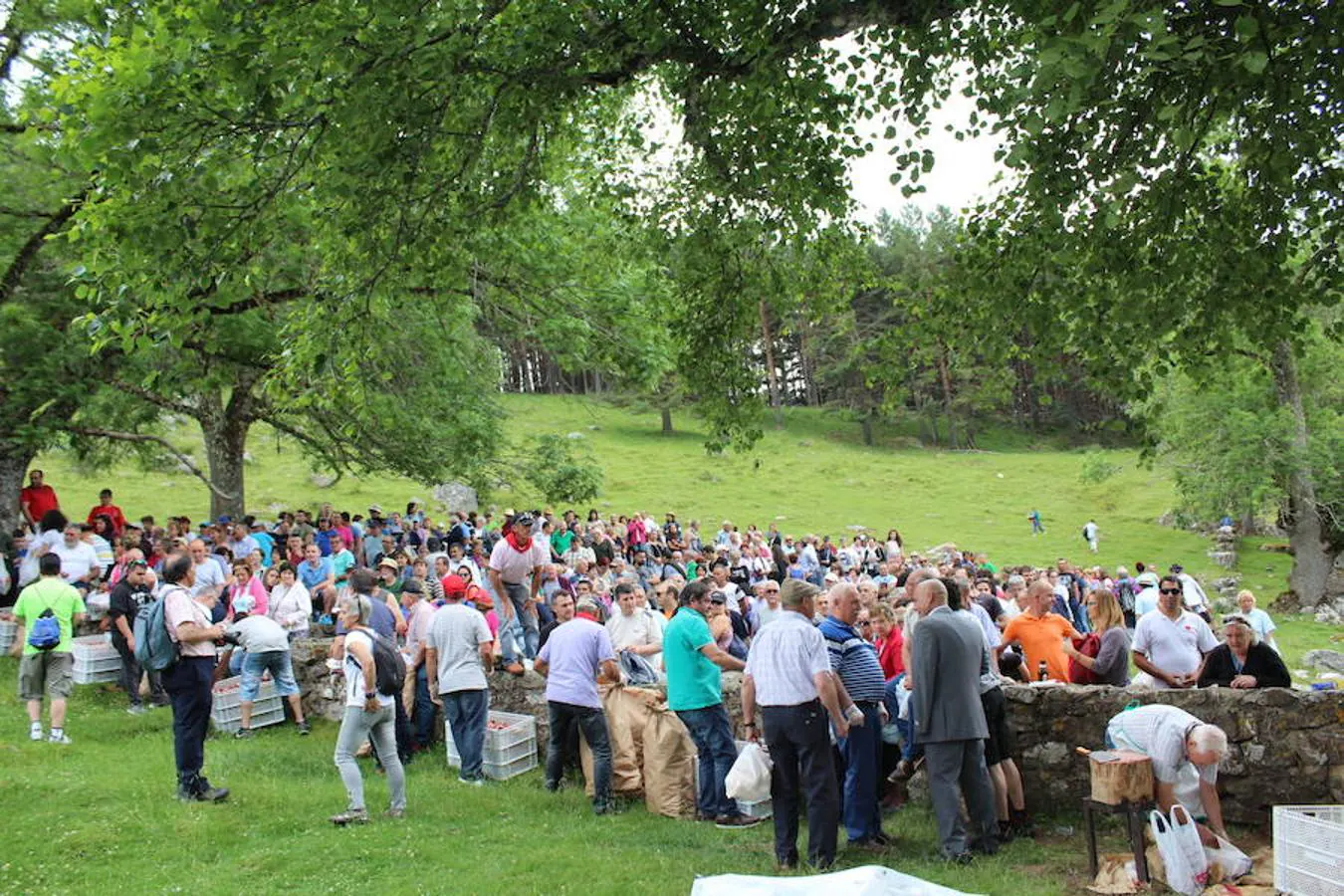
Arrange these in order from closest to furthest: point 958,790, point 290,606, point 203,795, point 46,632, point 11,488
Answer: point 958,790, point 203,795, point 46,632, point 290,606, point 11,488

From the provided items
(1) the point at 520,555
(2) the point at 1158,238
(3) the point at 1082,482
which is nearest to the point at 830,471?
(3) the point at 1082,482

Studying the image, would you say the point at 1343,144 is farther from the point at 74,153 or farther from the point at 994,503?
the point at 994,503

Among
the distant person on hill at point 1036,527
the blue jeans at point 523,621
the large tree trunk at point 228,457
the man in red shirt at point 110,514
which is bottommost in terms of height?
→ the distant person on hill at point 1036,527

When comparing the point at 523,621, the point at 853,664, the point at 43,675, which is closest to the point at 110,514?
the point at 43,675

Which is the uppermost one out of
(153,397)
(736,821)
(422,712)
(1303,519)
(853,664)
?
(153,397)

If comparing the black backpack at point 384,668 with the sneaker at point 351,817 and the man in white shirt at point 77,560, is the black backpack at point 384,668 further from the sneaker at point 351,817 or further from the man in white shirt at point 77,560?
the man in white shirt at point 77,560

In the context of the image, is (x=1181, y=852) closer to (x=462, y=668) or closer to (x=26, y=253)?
(x=462, y=668)

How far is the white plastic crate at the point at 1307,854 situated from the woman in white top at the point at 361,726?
226 inches

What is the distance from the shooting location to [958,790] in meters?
6.51

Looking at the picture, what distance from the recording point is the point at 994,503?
44406 millimetres

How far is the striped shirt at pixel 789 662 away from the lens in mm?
6391

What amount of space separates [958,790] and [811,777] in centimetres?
96

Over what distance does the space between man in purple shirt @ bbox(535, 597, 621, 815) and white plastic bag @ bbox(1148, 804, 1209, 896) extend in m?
4.01

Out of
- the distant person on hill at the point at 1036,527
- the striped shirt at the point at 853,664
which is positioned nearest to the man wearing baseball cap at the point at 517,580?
the striped shirt at the point at 853,664
